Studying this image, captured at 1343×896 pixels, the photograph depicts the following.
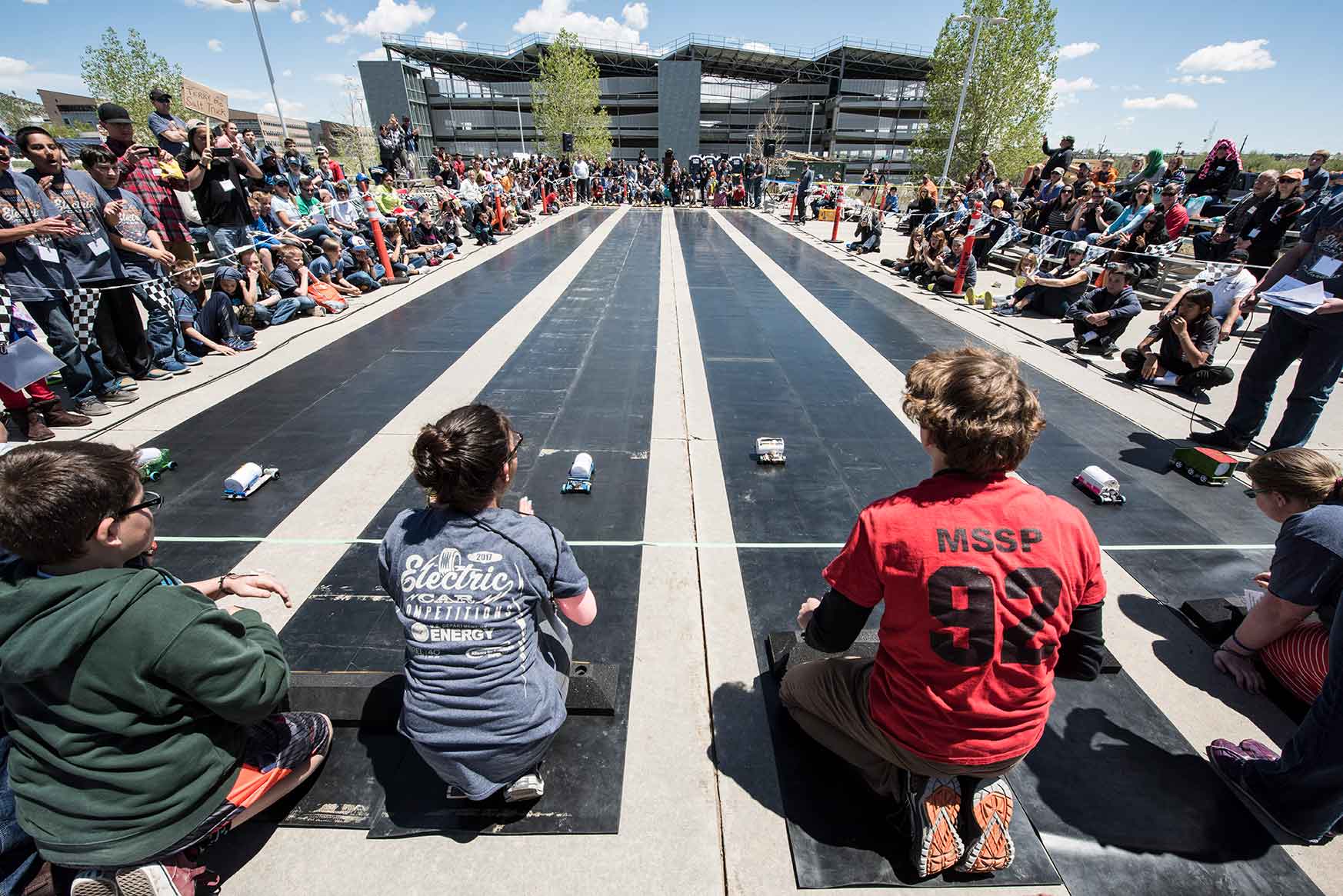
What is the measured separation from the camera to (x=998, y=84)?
102 ft

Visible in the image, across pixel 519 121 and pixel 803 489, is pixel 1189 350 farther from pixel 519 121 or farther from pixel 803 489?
pixel 519 121

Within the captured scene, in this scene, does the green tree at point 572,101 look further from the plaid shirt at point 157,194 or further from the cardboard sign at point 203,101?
the plaid shirt at point 157,194

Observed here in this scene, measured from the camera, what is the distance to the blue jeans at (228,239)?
7289 mm

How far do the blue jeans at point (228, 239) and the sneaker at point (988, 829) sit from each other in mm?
9159

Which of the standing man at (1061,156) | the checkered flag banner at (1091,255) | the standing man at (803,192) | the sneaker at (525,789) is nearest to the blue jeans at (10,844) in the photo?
the sneaker at (525,789)

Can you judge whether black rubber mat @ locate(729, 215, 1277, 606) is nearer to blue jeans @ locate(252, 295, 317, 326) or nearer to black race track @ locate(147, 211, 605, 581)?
black race track @ locate(147, 211, 605, 581)

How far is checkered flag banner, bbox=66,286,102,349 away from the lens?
4.70 m

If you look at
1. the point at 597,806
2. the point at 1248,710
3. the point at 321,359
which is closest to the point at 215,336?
the point at 321,359

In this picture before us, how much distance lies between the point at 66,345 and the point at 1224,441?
9538mm

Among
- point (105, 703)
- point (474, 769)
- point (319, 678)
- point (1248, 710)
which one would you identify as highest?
point (105, 703)

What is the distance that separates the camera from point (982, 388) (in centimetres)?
142

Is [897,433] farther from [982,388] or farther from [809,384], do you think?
[982,388]

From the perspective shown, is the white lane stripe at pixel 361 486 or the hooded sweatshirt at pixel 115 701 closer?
the hooded sweatshirt at pixel 115 701

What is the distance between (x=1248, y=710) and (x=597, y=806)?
269cm
